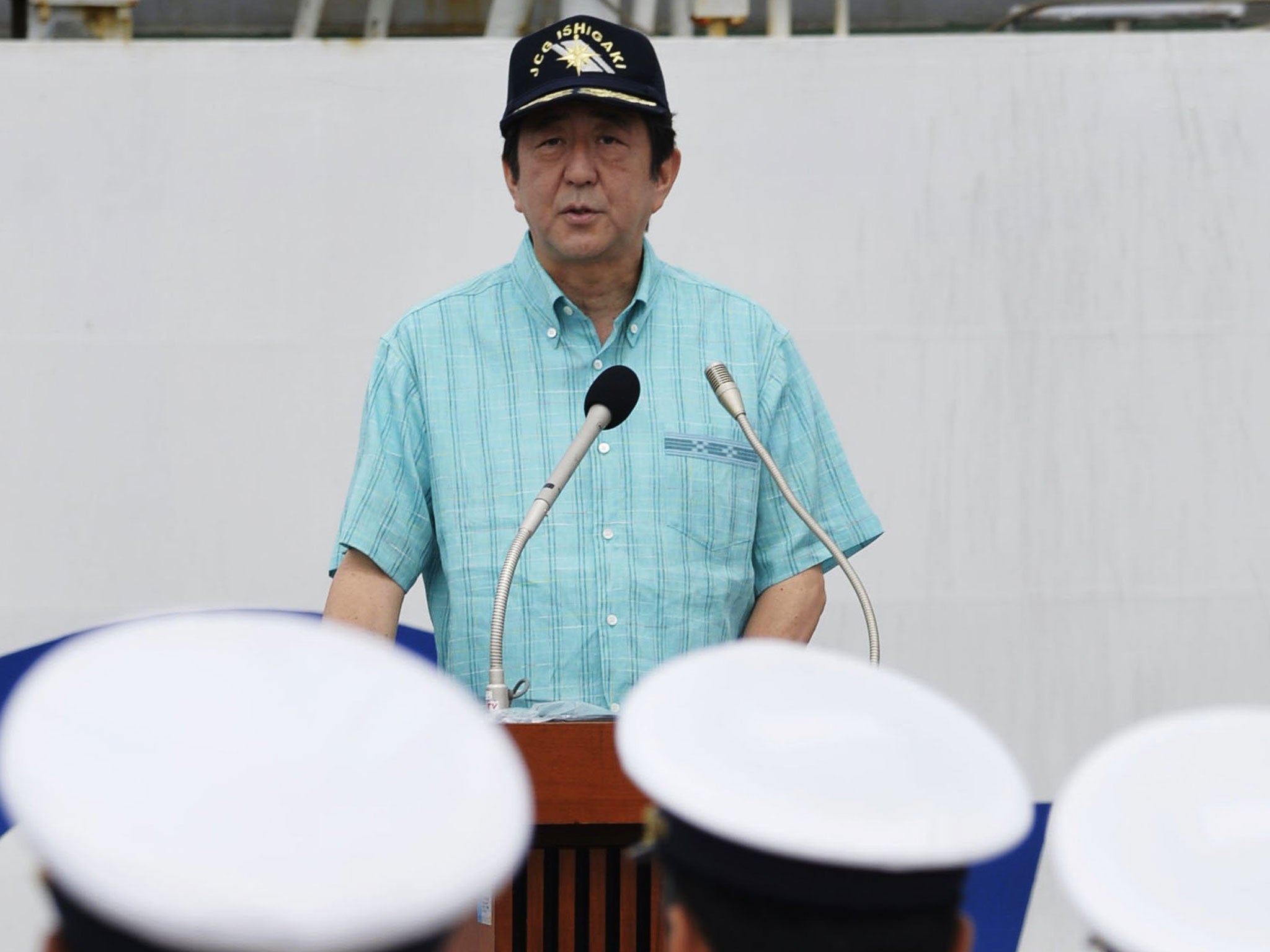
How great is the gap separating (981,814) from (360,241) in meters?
3.02

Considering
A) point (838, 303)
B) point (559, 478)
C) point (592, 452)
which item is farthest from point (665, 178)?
point (838, 303)

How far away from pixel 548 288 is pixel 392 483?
12.6 inches

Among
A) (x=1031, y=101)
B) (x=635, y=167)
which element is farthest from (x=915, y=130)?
(x=635, y=167)

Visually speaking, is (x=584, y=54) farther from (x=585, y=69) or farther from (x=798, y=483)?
(x=798, y=483)

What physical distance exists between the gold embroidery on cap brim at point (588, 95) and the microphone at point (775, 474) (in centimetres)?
37

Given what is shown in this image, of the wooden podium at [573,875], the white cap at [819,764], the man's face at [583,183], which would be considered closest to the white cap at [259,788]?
the white cap at [819,764]

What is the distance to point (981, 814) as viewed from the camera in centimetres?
79

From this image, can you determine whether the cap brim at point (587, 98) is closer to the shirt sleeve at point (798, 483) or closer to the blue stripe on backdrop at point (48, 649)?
the shirt sleeve at point (798, 483)

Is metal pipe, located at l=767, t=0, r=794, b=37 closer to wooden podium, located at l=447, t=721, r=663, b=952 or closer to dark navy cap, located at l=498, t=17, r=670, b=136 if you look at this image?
dark navy cap, located at l=498, t=17, r=670, b=136

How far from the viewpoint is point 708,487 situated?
2152mm

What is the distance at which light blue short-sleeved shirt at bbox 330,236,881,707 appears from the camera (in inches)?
82.7

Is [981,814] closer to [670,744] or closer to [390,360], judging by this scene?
[670,744]

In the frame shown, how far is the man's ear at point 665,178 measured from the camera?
2.32m

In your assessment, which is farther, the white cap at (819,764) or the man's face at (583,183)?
the man's face at (583,183)
